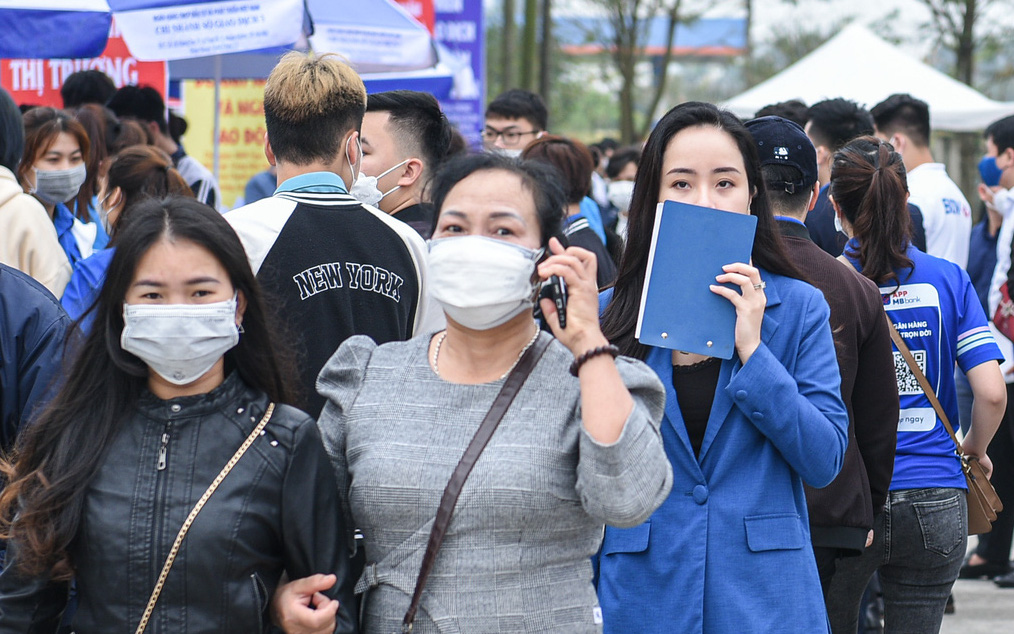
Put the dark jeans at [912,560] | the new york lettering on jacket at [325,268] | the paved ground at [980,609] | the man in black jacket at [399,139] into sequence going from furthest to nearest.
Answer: the paved ground at [980,609], the man in black jacket at [399,139], the dark jeans at [912,560], the new york lettering on jacket at [325,268]

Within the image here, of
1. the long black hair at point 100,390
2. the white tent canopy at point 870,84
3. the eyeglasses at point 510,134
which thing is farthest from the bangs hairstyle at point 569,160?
the white tent canopy at point 870,84

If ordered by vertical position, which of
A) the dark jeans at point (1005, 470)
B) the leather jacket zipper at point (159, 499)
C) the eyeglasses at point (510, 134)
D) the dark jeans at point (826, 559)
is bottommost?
the dark jeans at point (1005, 470)

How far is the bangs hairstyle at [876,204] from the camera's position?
13.3 feet

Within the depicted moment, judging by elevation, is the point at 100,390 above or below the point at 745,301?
below

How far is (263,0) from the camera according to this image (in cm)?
655

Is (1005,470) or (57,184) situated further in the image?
(1005,470)

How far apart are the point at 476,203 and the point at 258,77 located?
7455 millimetres

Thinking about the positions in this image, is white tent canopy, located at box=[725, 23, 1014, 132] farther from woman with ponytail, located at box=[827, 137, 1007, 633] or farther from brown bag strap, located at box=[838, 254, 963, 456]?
brown bag strap, located at box=[838, 254, 963, 456]

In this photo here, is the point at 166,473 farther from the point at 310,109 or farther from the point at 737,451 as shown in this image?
the point at 310,109

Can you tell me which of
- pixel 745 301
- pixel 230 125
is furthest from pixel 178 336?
pixel 230 125

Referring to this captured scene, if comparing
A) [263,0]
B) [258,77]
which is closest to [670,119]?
[263,0]

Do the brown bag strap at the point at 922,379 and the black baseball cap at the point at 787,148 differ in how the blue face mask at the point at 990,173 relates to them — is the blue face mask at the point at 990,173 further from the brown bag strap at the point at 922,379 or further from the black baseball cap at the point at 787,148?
the black baseball cap at the point at 787,148

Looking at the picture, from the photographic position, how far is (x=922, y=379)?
161 inches

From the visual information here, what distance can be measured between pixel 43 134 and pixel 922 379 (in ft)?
13.1
